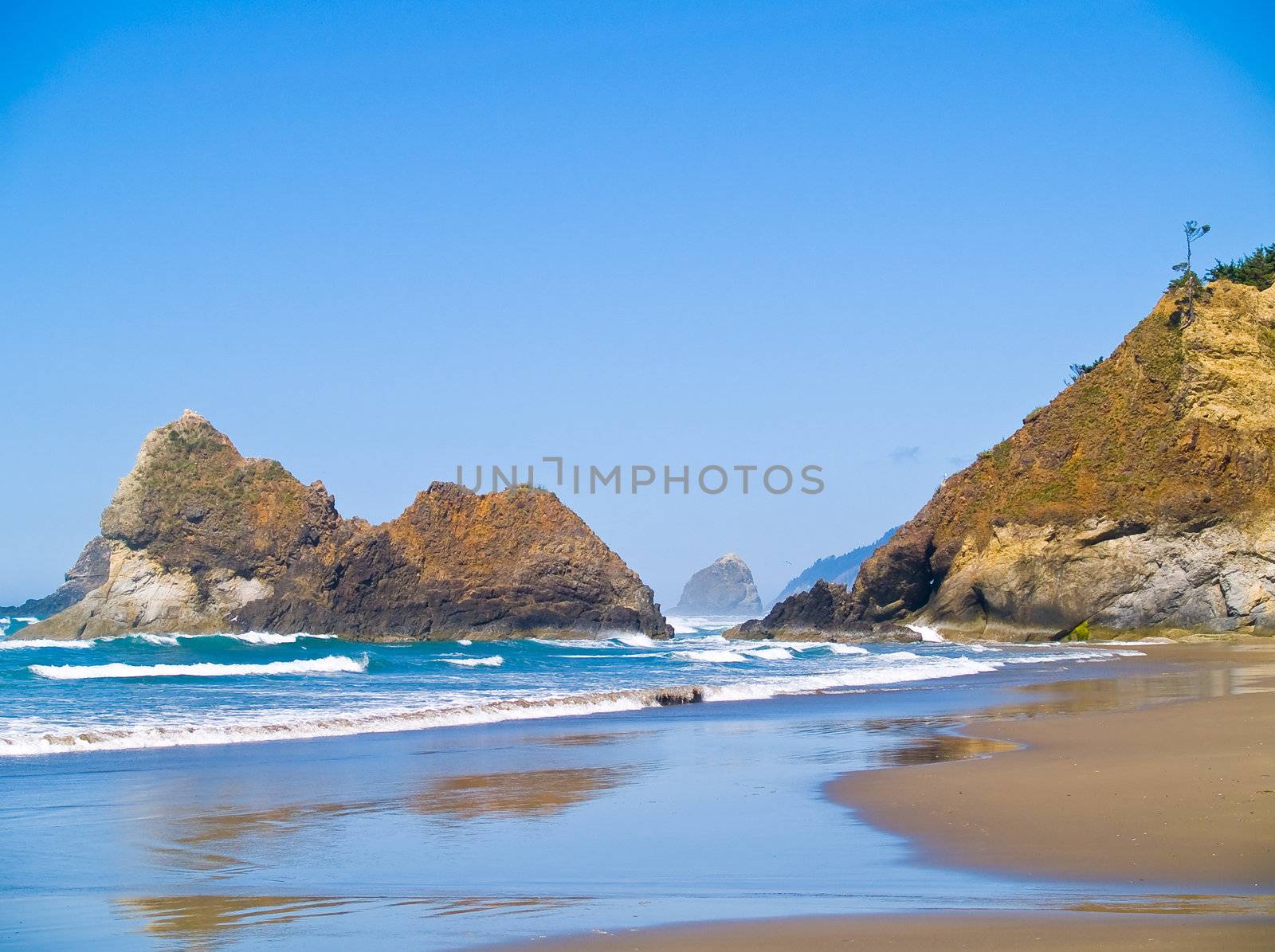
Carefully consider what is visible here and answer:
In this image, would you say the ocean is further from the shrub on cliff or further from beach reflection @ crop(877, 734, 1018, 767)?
the shrub on cliff

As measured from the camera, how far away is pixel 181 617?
196 feet

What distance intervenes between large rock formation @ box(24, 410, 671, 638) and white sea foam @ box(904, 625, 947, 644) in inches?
618

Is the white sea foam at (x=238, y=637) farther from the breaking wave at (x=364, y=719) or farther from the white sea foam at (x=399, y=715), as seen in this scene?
the breaking wave at (x=364, y=719)

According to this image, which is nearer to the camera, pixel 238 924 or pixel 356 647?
pixel 238 924

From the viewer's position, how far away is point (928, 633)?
5131 centimetres

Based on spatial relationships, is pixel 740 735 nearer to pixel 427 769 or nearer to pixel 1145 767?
pixel 427 769

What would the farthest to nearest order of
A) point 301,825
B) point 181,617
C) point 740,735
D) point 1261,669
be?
1. point 181,617
2. point 1261,669
3. point 740,735
4. point 301,825

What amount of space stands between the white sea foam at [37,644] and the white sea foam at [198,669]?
18.7 m

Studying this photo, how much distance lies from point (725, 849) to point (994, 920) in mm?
2759

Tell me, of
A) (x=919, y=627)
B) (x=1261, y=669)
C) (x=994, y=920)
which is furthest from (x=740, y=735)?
(x=919, y=627)

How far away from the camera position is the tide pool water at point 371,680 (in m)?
18.1

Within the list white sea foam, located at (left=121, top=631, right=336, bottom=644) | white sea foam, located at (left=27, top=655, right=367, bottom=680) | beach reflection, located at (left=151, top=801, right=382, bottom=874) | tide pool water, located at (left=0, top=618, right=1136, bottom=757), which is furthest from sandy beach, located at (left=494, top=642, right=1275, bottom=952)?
white sea foam, located at (left=121, top=631, right=336, bottom=644)

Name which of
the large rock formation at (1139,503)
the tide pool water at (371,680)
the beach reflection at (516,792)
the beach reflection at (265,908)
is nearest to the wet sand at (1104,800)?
the beach reflection at (516,792)

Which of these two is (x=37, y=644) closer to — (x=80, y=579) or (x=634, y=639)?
(x=634, y=639)
